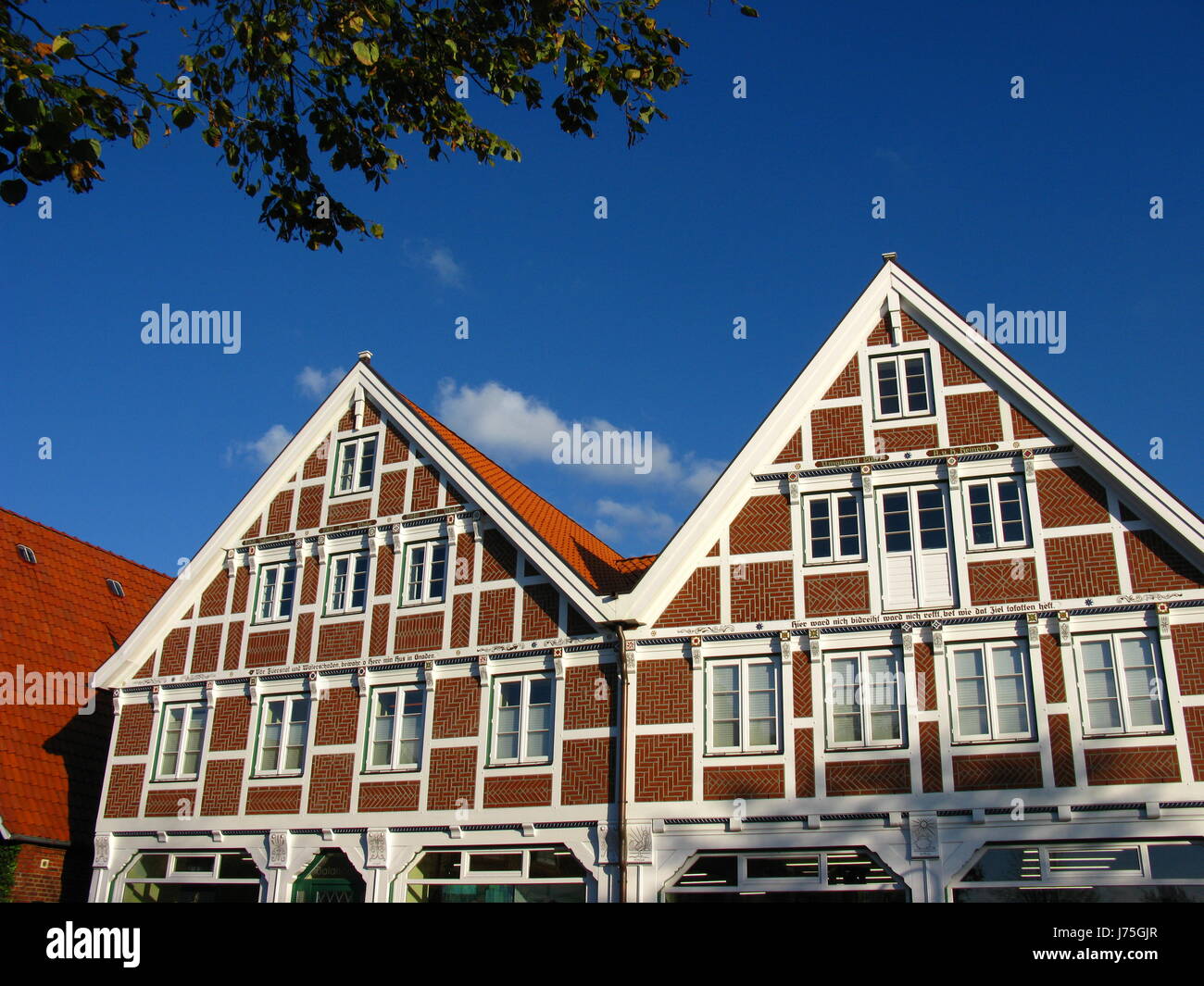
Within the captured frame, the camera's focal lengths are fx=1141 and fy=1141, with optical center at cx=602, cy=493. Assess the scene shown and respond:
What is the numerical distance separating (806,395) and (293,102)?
1154 cm

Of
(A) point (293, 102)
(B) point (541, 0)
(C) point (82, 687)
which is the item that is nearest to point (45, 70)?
(A) point (293, 102)

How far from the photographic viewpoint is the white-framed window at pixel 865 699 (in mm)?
17766

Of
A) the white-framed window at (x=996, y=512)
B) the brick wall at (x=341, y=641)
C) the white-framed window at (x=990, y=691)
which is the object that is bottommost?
the white-framed window at (x=990, y=691)

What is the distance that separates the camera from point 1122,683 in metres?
16.9

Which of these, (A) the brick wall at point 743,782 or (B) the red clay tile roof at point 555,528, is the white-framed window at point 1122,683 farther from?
(B) the red clay tile roof at point 555,528

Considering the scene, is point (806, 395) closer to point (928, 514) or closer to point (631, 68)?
point (928, 514)

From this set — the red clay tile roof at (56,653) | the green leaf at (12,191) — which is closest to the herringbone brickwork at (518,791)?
the red clay tile roof at (56,653)

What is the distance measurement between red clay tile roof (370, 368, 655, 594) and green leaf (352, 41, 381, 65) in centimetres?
1153

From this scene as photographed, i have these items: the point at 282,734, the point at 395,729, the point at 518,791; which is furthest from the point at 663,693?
the point at 282,734

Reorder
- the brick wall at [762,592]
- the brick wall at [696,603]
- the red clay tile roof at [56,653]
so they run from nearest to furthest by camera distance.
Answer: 1. the brick wall at [762,592]
2. the brick wall at [696,603]
3. the red clay tile roof at [56,653]

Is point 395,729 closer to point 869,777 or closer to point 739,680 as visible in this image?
point 739,680

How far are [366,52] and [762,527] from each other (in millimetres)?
11599

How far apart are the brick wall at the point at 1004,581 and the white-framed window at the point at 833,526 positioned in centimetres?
192

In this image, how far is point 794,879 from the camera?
1731cm
